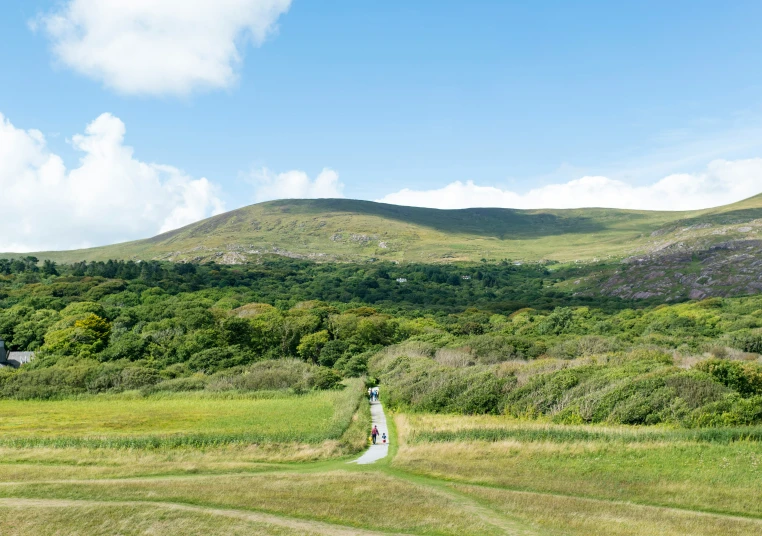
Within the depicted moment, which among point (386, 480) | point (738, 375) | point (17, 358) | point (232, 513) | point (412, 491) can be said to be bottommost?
point (738, 375)

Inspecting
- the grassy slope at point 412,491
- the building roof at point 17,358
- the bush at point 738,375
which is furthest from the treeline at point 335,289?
the grassy slope at point 412,491

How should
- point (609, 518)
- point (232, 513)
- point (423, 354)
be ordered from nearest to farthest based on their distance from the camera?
point (609, 518)
point (232, 513)
point (423, 354)

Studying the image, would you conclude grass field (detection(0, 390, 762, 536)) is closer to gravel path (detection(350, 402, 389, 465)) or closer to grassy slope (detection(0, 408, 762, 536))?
grassy slope (detection(0, 408, 762, 536))

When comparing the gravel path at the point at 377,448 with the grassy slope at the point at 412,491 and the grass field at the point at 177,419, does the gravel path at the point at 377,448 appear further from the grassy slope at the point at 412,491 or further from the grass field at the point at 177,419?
the grass field at the point at 177,419

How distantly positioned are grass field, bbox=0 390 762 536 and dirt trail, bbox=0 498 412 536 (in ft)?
0.26

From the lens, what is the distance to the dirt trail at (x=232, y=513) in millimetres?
22531

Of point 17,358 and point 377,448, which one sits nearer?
point 377,448

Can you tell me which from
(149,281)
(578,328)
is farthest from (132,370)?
(149,281)

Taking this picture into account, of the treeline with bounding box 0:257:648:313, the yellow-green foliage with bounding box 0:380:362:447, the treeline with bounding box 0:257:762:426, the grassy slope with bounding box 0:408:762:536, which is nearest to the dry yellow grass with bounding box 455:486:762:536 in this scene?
the grassy slope with bounding box 0:408:762:536

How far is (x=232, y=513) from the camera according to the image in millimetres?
24328

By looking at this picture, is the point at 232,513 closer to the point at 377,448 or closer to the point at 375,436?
the point at 377,448

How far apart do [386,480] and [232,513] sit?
813cm

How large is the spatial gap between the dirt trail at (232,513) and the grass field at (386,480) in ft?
0.26

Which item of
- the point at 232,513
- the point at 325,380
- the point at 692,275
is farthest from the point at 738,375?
the point at 692,275
